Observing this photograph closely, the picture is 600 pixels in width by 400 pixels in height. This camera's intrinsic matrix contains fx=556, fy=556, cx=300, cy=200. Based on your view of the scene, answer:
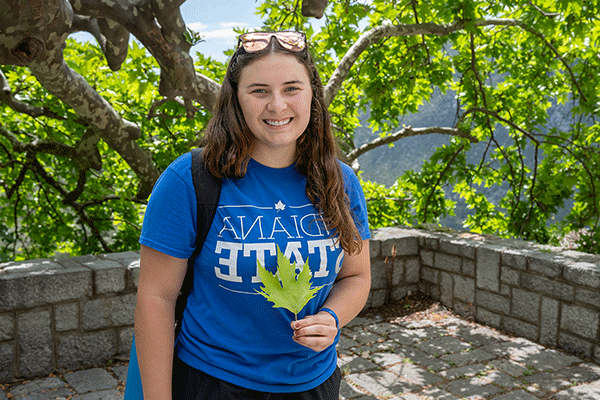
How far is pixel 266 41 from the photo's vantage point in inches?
58.4

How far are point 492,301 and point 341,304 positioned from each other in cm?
386

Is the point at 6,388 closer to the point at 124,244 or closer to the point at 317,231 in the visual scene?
the point at 124,244

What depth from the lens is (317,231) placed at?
1470 millimetres

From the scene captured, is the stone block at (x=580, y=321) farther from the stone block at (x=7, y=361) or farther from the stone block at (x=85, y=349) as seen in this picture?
the stone block at (x=7, y=361)

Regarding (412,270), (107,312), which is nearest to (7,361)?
(107,312)

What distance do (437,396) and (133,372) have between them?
271cm

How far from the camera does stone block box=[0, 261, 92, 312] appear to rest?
145 inches

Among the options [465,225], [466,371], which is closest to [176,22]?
[466,371]

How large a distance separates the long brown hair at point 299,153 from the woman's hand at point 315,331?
0.77ft

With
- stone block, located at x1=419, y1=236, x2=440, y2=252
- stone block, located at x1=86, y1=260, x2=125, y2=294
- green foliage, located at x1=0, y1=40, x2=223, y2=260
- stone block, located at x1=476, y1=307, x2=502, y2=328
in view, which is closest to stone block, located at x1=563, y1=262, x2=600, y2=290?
stone block, located at x1=476, y1=307, x2=502, y2=328

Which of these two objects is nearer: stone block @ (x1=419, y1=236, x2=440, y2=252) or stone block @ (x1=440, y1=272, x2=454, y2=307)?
stone block @ (x1=440, y1=272, x2=454, y2=307)

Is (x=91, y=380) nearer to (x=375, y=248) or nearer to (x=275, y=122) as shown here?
(x=375, y=248)

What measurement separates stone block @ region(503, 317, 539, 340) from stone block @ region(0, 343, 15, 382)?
3910mm

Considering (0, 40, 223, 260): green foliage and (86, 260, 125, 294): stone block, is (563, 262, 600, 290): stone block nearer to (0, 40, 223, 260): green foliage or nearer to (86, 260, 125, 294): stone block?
(86, 260, 125, 294): stone block
